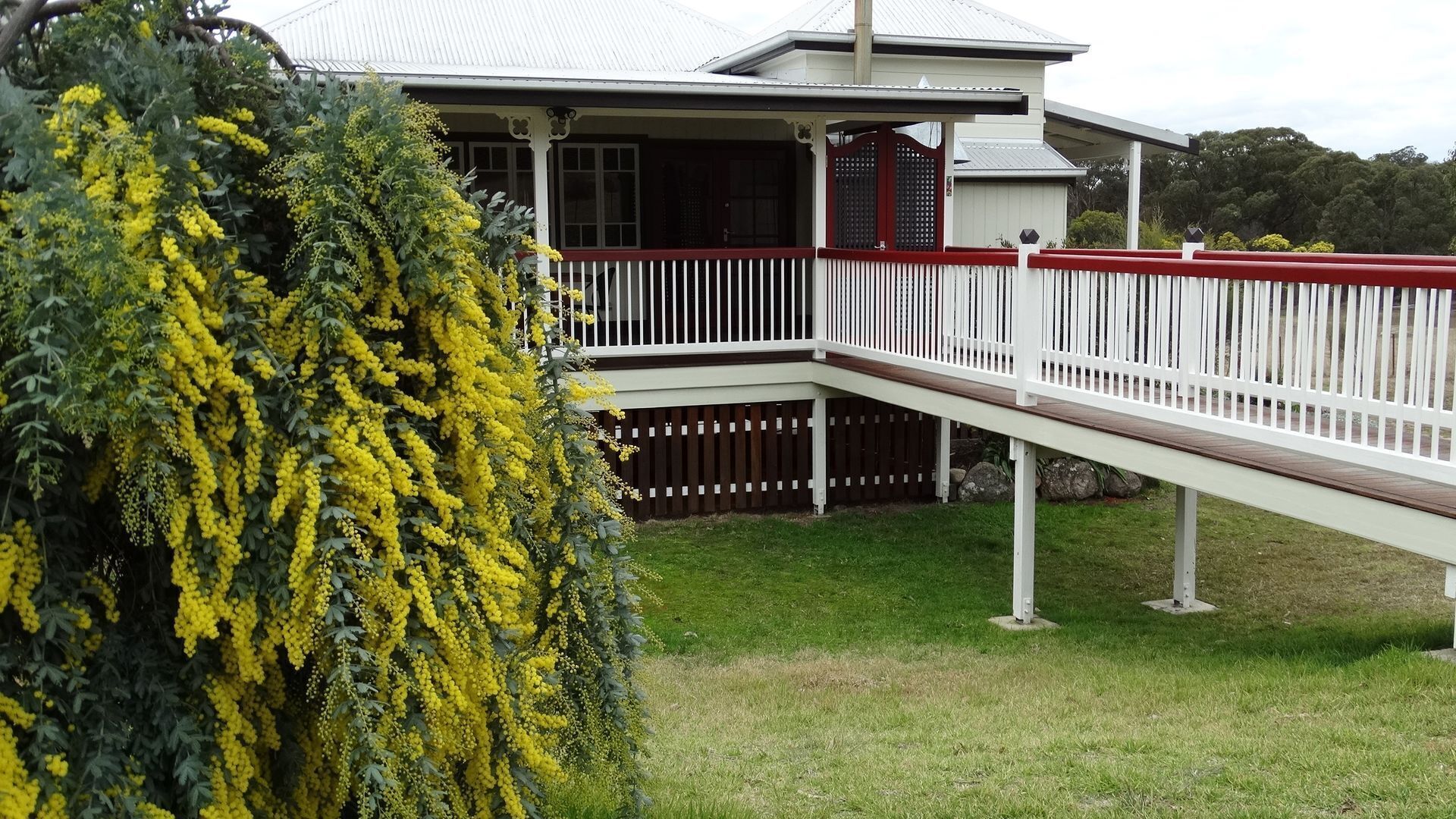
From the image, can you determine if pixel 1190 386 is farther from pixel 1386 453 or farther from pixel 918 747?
pixel 918 747

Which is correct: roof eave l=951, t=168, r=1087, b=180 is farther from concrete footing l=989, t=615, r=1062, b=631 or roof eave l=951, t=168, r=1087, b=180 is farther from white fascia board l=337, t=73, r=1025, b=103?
concrete footing l=989, t=615, r=1062, b=631

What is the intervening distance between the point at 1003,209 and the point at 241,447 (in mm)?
16444

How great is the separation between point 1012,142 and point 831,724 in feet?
46.2

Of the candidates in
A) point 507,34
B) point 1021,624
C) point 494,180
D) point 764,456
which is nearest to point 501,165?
point 494,180

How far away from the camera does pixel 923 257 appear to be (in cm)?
1162

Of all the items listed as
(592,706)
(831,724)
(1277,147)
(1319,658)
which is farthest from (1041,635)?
(1277,147)

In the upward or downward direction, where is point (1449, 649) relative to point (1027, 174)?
downward

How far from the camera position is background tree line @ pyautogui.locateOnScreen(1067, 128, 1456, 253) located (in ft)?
148

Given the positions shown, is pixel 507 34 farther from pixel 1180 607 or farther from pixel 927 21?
pixel 1180 607

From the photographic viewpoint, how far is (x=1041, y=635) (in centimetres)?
995

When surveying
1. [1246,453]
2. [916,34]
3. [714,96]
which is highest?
[916,34]

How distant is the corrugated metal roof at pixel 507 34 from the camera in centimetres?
1795

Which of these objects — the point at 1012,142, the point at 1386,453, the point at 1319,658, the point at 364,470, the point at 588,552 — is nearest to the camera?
the point at 364,470

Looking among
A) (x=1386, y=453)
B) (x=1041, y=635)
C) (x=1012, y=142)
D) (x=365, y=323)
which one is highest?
(x=1012, y=142)
